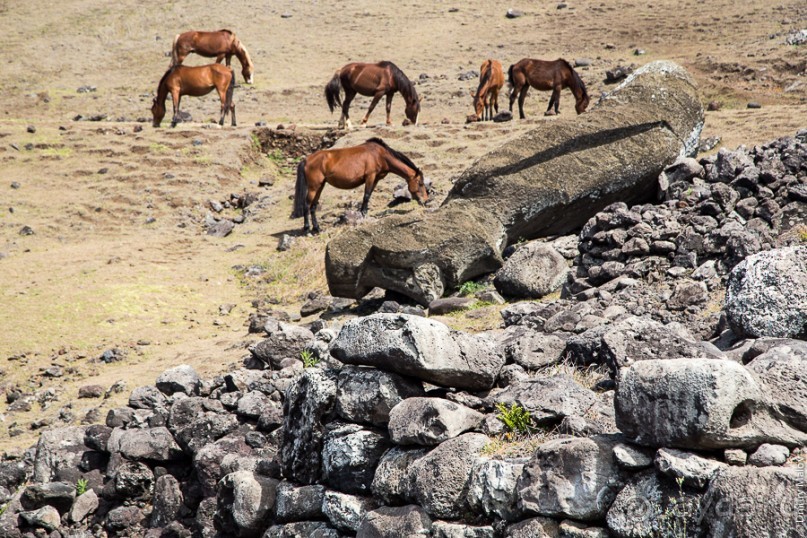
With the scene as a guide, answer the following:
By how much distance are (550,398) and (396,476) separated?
45.5 inches

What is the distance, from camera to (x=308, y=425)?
6.77 metres

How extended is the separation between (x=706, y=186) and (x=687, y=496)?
7.54 meters

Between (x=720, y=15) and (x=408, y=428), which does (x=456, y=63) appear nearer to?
(x=720, y=15)

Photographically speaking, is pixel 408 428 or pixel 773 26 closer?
pixel 408 428

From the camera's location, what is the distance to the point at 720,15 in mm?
33875

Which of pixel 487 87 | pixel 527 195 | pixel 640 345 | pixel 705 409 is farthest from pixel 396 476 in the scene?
pixel 487 87

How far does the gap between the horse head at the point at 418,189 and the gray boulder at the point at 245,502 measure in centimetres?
1014

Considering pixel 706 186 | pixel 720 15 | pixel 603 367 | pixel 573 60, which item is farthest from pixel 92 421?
pixel 720 15

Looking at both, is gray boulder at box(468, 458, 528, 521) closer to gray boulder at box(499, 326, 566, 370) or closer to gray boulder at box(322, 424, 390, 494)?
gray boulder at box(322, 424, 390, 494)

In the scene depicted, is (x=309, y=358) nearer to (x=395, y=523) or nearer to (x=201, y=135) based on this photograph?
(x=395, y=523)

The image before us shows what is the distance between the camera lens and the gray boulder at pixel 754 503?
13.0ft

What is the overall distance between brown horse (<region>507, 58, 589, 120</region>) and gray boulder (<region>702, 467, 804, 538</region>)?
66.8ft

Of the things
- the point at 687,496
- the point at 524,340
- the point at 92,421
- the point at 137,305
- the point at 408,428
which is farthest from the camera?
the point at 137,305

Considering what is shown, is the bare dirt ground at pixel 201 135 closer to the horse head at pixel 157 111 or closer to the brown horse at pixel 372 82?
the horse head at pixel 157 111
